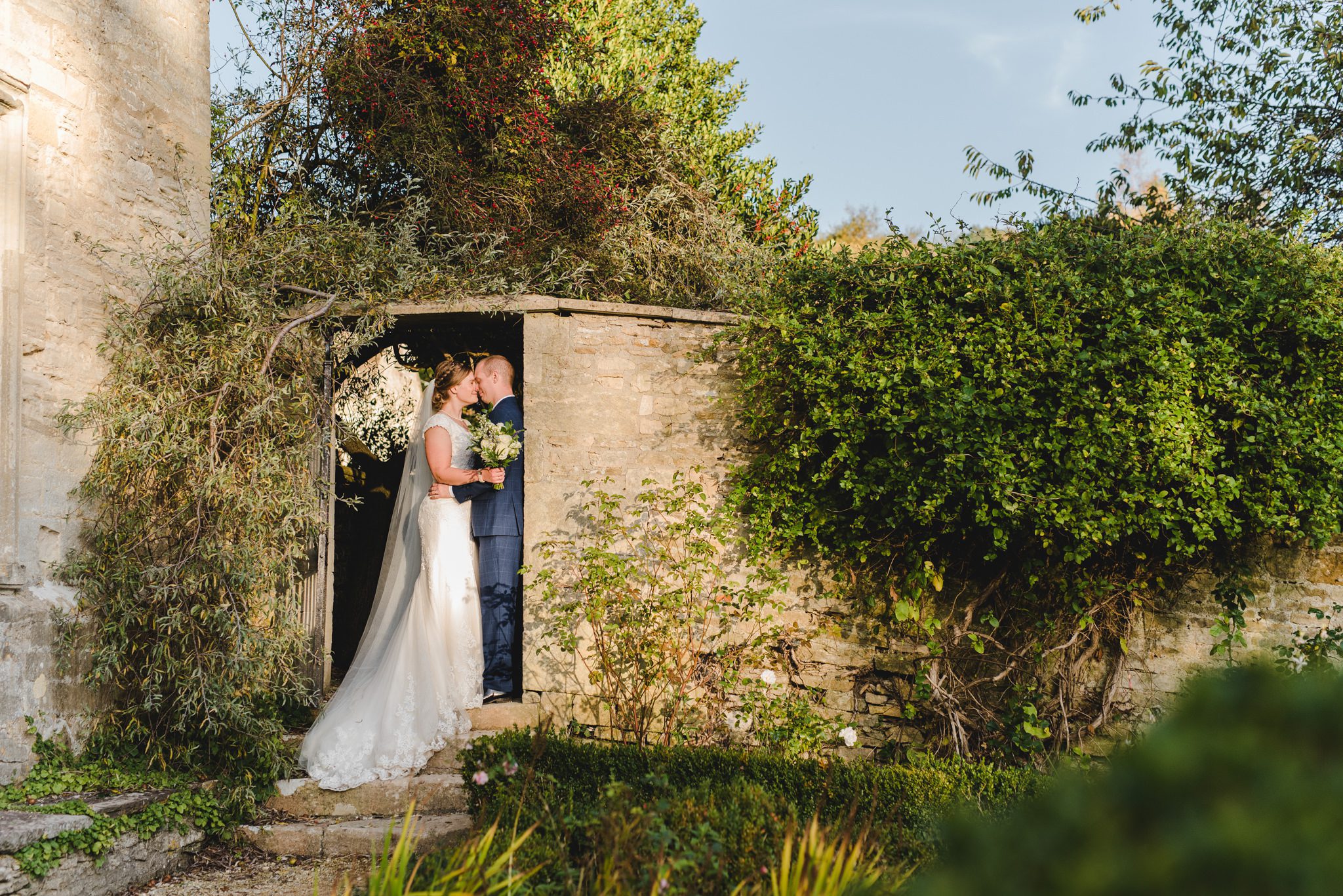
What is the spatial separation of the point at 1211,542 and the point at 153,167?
689cm

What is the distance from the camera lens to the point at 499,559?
6.25 m

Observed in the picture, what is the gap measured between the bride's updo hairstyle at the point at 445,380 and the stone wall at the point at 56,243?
6.13 feet

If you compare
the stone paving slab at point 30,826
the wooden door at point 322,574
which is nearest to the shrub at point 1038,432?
the wooden door at point 322,574

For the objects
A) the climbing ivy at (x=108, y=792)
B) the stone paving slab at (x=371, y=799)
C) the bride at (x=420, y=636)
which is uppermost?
the bride at (x=420, y=636)

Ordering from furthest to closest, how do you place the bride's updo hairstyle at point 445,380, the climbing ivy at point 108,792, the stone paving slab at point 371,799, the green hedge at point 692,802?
the bride's updo hairstyle at point 445,380
the stone paving slab at point 371,799
the climbing ivy at point 108,792
the green hedge at point 692,802

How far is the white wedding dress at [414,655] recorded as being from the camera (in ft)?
17.7

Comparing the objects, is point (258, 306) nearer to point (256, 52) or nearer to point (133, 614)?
point (133, 614)

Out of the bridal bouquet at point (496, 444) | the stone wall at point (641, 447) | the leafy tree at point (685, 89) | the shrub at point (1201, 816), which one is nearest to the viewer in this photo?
the shrub at point (1201, 816)

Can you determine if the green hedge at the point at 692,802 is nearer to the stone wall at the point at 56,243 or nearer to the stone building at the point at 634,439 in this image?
the stone building at the point at 634,439

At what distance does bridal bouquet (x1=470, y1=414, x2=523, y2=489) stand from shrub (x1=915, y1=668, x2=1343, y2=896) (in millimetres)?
5065

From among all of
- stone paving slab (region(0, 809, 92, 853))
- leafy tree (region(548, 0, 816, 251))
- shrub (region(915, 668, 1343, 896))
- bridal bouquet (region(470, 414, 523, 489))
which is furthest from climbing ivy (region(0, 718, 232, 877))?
leafy tree (region(548, 0, 816, 251))

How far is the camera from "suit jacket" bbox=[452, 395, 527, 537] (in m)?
6.24

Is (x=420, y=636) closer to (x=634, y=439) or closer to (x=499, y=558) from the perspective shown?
(x=499, y=558)

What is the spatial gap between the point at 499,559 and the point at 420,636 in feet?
2.39
